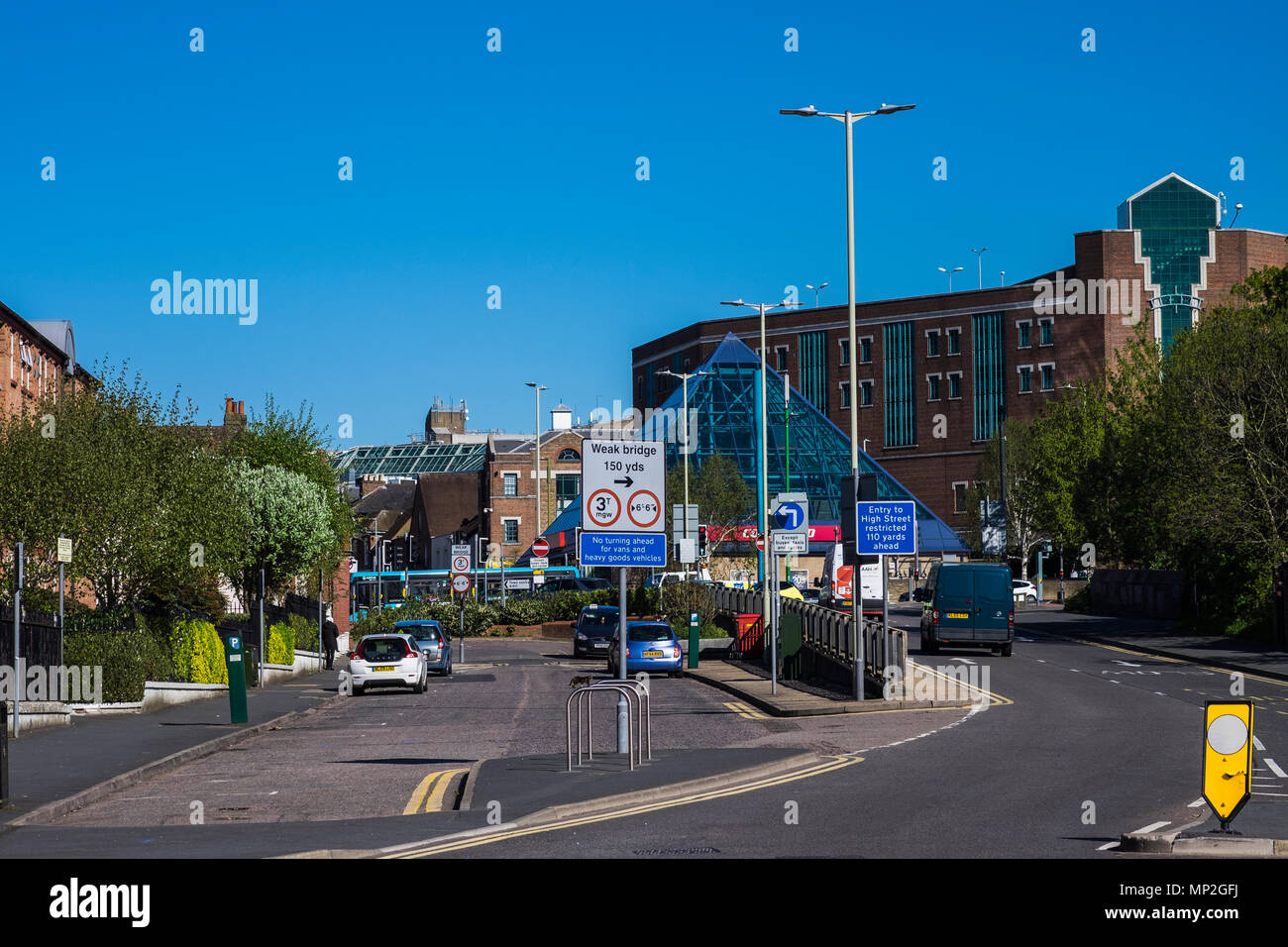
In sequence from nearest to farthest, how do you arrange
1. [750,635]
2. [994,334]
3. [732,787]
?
[732,787] < [750,635] < [994,334]

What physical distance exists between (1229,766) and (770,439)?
235 feet

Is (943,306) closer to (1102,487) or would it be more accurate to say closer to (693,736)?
(1102,487)

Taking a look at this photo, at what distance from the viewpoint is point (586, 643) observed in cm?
4878

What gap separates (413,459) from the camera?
513ft

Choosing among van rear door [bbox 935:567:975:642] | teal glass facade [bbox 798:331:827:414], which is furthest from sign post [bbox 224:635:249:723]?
teal glass facade [bbox 798:331:827:414]

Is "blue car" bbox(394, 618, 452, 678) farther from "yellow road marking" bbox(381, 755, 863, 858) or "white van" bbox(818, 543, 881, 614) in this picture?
"yellow road marking" bbox(381, 755, 863, 858)

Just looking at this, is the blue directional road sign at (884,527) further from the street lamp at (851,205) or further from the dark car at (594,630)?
the dark car at (594,630)

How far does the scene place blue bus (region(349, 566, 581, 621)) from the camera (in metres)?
80.8

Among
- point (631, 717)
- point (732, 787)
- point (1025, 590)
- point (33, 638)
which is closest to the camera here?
point (732, 787)

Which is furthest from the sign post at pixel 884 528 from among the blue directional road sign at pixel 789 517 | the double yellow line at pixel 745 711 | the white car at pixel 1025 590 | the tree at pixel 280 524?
the white car at pixel 1025 590

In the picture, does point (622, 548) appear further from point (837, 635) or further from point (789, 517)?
point (837, 635)

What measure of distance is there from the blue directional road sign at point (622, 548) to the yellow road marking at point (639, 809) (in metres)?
2.98

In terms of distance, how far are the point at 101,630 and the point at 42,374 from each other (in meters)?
29.0

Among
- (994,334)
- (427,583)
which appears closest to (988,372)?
(994,334)
